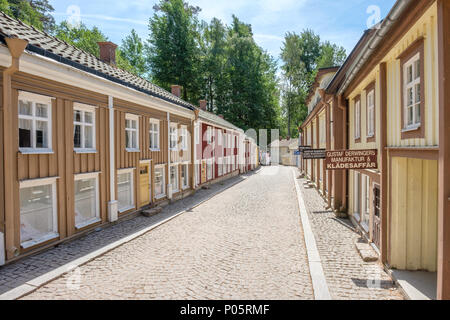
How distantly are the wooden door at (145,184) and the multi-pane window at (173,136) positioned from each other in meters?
2.65

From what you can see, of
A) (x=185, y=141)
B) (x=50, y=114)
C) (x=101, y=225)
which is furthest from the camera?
(x=185, y=141)

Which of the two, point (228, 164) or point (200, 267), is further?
point (228, 164)

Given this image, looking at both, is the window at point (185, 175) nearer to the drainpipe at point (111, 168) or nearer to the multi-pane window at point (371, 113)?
the drainpipe at point (111, 168)

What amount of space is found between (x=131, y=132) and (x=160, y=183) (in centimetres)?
342

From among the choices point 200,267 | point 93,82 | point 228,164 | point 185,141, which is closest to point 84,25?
point 228,164

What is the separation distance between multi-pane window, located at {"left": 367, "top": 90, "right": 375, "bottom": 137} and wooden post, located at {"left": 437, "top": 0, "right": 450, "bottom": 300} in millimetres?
3969

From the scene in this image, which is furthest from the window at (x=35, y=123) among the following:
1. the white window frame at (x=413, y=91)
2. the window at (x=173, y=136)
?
the white window frame at (x=413, y=91)

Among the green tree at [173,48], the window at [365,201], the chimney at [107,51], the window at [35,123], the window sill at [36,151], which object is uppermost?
the green tree at [173,48]

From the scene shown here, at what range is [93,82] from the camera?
8.95 meters

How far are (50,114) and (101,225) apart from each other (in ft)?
12.6

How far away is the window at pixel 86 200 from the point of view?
28.7 ft

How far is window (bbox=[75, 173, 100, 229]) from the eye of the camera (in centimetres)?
874

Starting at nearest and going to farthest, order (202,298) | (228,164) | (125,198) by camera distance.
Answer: (202,298), (125,198), (228,164)

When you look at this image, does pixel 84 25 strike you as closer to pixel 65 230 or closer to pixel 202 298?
pixel 65 230
